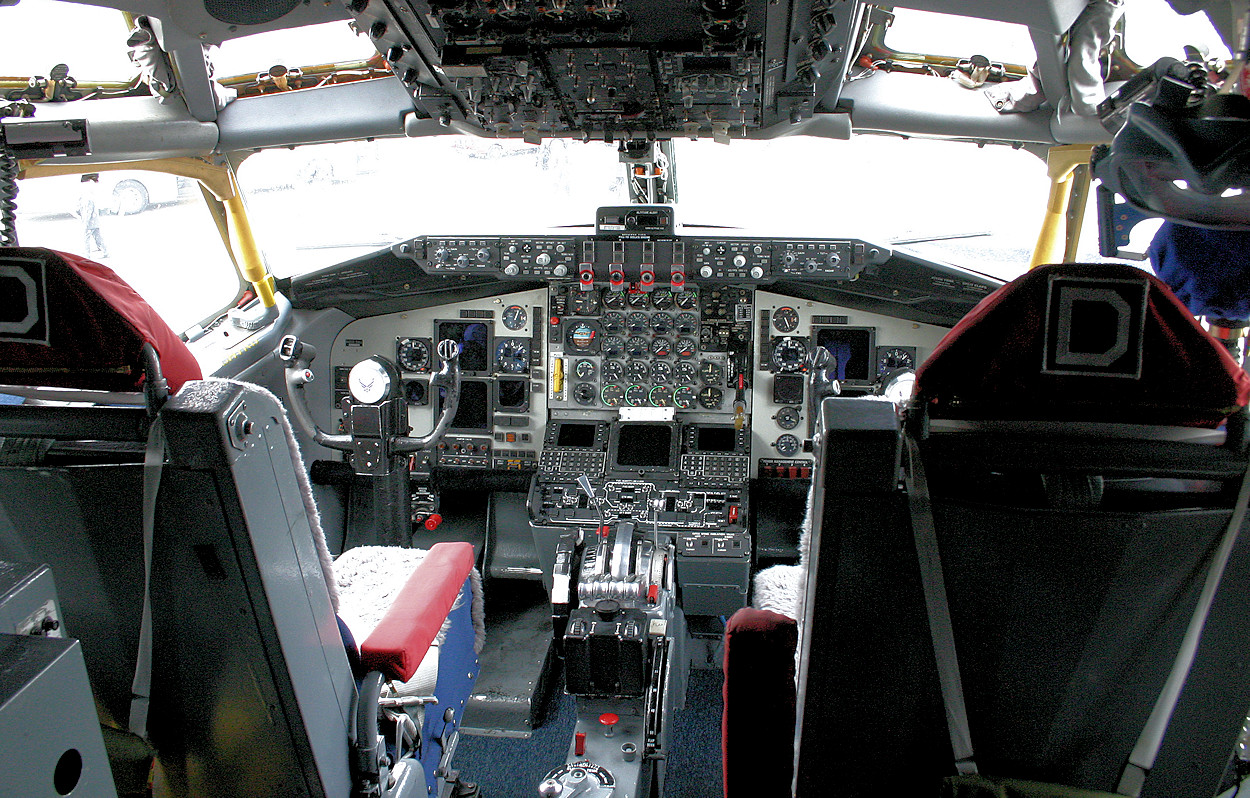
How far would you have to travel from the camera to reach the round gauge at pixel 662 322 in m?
3.96

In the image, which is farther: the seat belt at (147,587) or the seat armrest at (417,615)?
the seat armrest at (417,615)

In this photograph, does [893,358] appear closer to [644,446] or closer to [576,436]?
[644,446]

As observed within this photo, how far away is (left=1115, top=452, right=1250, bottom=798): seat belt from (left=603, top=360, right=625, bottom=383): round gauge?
299 centimetres

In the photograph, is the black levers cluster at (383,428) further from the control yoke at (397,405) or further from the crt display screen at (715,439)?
the crt display screen at (715,439)

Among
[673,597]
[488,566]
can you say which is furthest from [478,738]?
[488,566]

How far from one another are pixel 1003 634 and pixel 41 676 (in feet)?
3.70

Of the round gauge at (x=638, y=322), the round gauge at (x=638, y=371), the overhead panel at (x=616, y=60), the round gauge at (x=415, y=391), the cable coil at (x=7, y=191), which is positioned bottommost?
the round gauge at (x=415, y=391)

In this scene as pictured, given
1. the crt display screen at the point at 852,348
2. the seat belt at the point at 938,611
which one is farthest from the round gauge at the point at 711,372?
the seat belt at the point at 938,611

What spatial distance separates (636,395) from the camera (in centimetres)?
407

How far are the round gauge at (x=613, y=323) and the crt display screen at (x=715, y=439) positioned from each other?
2.06 feet

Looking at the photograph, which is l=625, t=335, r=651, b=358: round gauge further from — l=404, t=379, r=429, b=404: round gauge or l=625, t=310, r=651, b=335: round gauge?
l=404, t=379, r=429, b=404: round gauge

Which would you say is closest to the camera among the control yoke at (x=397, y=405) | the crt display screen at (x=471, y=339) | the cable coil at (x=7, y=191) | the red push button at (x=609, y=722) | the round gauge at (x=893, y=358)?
the cable coil at (x=7, y=191)

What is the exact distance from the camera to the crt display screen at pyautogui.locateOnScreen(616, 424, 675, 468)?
12.9ft

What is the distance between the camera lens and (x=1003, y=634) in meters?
1.18
